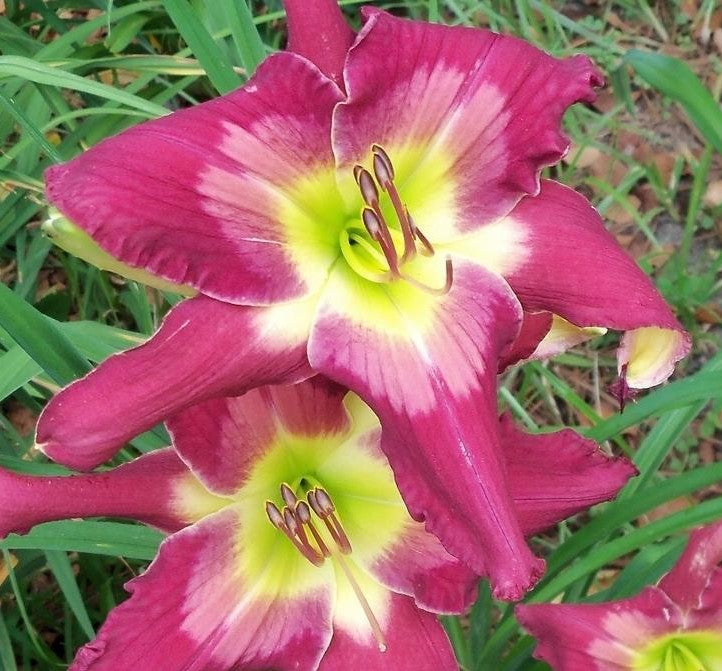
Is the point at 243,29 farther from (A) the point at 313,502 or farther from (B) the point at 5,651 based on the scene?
(B) the point at 5,651

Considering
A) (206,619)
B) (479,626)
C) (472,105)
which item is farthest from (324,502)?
(479,626)

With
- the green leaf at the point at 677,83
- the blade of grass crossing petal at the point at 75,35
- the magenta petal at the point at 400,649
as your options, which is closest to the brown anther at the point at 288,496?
the magenta petal at the point at 400,649

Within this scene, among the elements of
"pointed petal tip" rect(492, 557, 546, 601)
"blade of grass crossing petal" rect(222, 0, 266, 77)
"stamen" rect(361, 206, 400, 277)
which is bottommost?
"pointed petal tip" rect(492, 557, 546, 601)

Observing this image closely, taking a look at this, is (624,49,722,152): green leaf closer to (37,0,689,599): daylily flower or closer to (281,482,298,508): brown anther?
(37,0,689,599): daylily flower

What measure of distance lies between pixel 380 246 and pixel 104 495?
28 cm

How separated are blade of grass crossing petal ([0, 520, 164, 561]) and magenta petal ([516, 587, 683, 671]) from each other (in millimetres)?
392

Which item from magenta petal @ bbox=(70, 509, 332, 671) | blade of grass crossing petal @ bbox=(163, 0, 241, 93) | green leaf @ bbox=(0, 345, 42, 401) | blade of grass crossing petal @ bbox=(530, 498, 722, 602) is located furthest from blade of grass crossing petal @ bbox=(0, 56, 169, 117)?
blade of grass crossing petal @ bbox=(530, 498, 722, 602)

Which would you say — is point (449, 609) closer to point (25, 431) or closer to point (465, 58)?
point (465, 58)

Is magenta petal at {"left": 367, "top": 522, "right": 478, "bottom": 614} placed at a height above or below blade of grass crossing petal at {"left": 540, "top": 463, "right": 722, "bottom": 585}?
above

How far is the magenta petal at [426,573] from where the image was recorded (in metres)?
0.79

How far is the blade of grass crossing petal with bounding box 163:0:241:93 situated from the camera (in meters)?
0.97

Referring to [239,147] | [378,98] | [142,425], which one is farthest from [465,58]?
[142,425]

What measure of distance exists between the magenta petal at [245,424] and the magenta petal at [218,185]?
0.35 ft

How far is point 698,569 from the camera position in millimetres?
877
